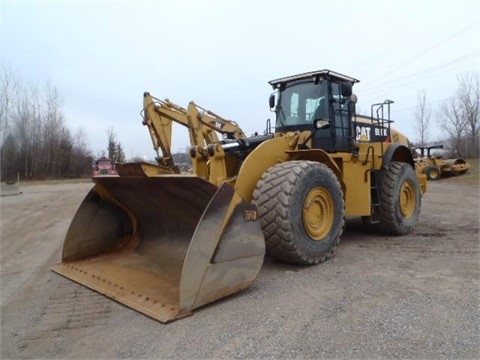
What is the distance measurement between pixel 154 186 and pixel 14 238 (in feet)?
14.3

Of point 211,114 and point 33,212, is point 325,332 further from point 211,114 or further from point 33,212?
point 33,212

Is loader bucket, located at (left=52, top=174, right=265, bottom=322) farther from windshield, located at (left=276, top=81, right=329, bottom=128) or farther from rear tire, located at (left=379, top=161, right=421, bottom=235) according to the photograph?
rear tire, located at (left=379, top=161, right=421, bottom=235)

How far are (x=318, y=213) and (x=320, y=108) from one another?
1794mm

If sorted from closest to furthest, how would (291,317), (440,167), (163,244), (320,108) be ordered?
1. (291,317)
2. (163,244)
3. (320,108)
4. (440,167)

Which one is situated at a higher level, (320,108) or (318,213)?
(320,108)

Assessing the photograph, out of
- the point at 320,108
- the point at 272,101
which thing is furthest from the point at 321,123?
the point at 272,101

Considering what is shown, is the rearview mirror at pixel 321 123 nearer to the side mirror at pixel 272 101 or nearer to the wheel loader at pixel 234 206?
the wheel loader at pixel 234 206

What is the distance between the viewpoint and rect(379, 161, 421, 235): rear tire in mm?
6629

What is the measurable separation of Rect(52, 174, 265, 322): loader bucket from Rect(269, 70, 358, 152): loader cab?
7.79 feet

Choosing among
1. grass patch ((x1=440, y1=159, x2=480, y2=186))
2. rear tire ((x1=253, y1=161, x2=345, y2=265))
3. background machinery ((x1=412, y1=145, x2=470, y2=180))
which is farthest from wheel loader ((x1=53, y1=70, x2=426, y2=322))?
background machinery ((x1=412, y1=145, x2=470, y2=180))

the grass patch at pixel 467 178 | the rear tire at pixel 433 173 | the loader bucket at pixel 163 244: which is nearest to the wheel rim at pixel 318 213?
the loader bucket at pixel 163 244

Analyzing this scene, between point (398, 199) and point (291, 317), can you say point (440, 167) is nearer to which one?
point (398, 199)

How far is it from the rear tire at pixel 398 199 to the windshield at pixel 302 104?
158 cm

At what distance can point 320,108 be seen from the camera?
6.14 meters
